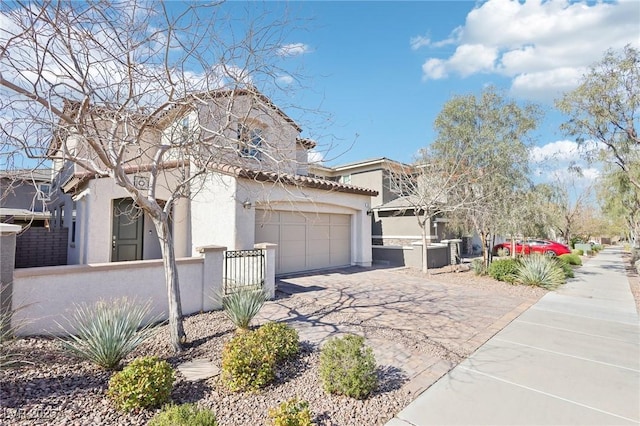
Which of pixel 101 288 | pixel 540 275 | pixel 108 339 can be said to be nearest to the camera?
pixel 108 339

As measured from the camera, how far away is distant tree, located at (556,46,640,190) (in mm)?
13516

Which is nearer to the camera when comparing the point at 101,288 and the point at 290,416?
the point at 290,416

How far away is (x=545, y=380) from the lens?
4.95 meters

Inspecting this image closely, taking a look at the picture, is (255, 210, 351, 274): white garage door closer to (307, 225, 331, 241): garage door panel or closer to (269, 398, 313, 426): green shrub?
(307, 225, 331, 241): garage door panel

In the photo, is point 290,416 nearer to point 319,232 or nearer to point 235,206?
point 235,206

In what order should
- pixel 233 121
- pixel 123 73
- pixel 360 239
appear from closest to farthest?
pixel 123 73
pixel 233 121
pixel 360 239

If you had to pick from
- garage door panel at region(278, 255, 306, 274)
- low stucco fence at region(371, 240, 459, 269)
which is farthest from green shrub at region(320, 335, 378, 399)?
low stucco fence at region(371, 240, 459, 269)

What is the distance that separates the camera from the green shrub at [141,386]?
3842 mm

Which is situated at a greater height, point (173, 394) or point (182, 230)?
point (182, 230)

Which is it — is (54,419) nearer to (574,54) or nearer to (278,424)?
(278,424)

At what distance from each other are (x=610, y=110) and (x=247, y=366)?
1835 centimetres

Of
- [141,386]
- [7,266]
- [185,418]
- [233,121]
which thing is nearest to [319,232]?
[233,121]

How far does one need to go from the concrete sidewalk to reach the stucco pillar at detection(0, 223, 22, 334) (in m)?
6.31

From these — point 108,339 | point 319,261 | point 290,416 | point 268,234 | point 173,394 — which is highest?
point 268,234
